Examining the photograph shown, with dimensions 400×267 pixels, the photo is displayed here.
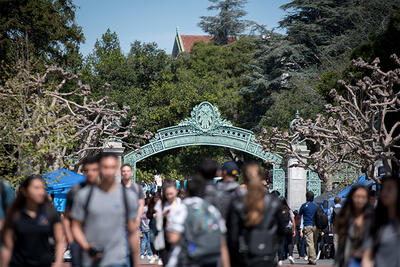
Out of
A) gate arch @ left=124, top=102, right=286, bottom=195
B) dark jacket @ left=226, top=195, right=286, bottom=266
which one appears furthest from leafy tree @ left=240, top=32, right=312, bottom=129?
dark jacket @ left=226, top=195, right=286, bottom=266

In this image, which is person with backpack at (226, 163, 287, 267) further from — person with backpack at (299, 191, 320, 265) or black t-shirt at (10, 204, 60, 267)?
person with backpack at (299, 191, 320, 265)

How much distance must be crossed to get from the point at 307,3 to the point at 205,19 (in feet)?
72.5

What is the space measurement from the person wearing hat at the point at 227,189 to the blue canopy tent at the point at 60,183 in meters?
8.89

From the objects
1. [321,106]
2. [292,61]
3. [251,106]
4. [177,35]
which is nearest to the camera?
[321,106]

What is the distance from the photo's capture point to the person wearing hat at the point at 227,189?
7.18 metres

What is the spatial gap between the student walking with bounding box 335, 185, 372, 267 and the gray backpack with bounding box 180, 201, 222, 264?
1689 mm

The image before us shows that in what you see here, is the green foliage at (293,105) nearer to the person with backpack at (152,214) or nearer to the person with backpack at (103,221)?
the person with backpack at (152,214)

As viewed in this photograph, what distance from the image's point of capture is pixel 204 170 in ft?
23.4

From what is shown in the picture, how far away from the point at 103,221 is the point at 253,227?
1438mm

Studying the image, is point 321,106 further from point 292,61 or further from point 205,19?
point 205,19

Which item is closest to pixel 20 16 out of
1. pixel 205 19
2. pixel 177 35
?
pixel 205 19

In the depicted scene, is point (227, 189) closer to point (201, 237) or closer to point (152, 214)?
point (201, 237)

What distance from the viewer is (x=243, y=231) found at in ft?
21.1

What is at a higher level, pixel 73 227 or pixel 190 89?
pixel 190 89
